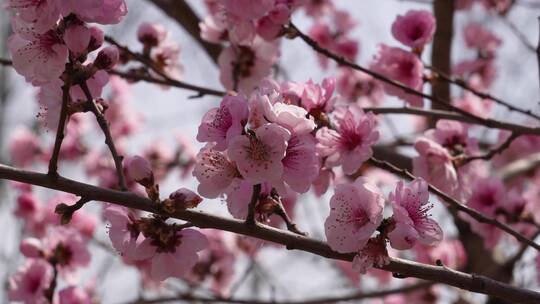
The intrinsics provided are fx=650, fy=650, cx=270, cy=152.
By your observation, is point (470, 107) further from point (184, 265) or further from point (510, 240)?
point (184, 265)

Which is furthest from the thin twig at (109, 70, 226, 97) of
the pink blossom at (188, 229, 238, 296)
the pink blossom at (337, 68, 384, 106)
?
the pink blossom at (337, 68, 384, 106)

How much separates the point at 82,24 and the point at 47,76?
145 mm

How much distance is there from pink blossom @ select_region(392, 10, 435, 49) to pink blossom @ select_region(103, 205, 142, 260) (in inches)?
46.5

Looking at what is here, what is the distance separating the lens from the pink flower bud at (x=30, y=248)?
237 centimetres

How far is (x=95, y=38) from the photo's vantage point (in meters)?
1.48

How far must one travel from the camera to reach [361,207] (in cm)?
138

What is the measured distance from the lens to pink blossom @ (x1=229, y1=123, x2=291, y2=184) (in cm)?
126

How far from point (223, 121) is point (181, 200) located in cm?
19

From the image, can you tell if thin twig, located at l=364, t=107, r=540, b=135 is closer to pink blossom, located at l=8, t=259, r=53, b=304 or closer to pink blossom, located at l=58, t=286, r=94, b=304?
pink blossom, located at l=58, t=286, r=94, b=304

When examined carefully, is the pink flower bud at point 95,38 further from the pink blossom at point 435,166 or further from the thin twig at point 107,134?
the pink blossom at point 435,166

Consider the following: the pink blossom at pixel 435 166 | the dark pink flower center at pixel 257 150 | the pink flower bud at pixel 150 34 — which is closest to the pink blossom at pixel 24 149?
the pink flower bud at pixel 150 34

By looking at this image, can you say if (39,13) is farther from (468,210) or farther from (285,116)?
(468,210)

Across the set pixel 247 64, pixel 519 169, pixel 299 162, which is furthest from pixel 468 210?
pixel 519 169

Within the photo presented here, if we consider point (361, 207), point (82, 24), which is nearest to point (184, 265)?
point (361, 207)
